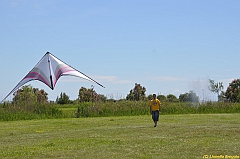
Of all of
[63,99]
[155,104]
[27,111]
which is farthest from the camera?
[63,99]

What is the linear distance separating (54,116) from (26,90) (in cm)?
1583

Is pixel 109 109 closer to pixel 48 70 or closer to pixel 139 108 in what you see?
pixel 139 108

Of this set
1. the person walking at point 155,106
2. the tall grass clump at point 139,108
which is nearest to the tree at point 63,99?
the tall grass clump at point 139,108

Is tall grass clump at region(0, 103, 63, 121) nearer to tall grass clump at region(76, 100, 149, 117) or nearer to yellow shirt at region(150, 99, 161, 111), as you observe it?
tall grass clump at region(76, 100, 149, 117)

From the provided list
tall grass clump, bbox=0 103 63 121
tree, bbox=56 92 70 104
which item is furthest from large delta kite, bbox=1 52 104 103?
tree, bbox=56 92 70 104

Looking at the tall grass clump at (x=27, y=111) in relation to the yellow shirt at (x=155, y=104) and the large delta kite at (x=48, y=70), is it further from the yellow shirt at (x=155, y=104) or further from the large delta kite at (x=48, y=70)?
the large delta kite at (x=48, y=70)

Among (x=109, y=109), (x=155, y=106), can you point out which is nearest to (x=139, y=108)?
(x=109, y=109)

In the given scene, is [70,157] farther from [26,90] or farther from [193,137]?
[26,90]

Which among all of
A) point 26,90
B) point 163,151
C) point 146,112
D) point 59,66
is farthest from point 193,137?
point 26,90

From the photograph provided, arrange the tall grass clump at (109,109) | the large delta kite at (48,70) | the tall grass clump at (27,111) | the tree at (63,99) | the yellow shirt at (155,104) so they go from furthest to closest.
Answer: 1. the tree at (63,99)
2. the tall grass clump at (109,109)
3. the tall grass clump at (27,111)
4. the yellow shirt at (155,104)
5. the large delta kite at (48,70)

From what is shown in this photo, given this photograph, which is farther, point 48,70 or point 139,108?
point 139,108

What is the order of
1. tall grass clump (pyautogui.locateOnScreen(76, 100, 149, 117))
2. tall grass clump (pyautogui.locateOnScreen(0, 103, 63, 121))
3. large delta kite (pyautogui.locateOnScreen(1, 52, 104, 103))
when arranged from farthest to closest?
tall grass clump (pyautogui.locateOnScreen(76, 100, 149, 117)) → tall grass clump (pyautogui.locateOnScreen(0, 103, 63, 121)) → large delta kite (pyautogui.locateOnScreen(1, 52, 104, 103))

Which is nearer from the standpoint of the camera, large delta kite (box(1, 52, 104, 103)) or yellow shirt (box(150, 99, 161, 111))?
large delta kite (box(1, 52, 104, 103))

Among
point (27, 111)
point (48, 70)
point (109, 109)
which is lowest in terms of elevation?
point (27, 111)
